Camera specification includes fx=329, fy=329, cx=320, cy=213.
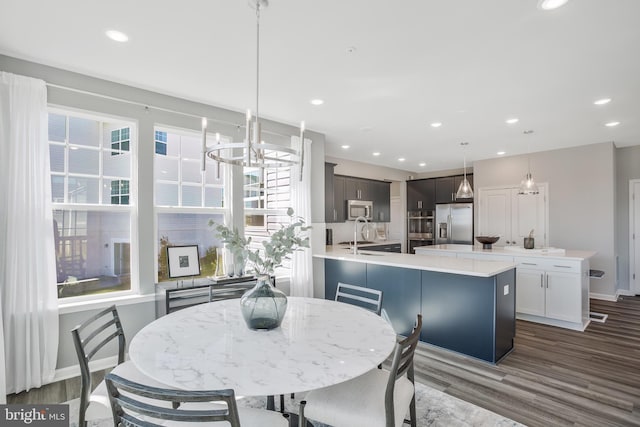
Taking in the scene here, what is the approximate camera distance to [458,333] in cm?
335

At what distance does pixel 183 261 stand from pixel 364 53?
269cm

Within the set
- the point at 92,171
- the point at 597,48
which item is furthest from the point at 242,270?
the point at 597,48

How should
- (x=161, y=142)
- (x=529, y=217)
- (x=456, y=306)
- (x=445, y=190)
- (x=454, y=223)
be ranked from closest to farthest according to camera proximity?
(x=456, y=306)
(x=161, y=142)
(x=529, y=217)
(x=454, y=223)
(x=445, y=190)

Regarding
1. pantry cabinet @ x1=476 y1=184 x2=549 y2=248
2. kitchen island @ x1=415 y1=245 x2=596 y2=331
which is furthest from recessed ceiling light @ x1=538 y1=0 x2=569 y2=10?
pantry cabinet @ x1=476 y1=184 x2=549 y2=248

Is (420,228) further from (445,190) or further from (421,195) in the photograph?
(445,190)

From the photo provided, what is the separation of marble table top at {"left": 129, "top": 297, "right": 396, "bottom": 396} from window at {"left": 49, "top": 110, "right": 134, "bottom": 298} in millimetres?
1451

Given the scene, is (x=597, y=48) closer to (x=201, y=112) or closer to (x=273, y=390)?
(x=273, y=390)

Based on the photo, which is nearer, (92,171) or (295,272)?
(92,171)

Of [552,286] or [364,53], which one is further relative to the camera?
[552,286]

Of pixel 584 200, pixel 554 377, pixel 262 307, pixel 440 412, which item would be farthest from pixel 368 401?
pixel 584 200

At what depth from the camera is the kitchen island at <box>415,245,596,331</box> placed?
13.5 ft

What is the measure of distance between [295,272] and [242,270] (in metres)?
0.83

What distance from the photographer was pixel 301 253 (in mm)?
4359

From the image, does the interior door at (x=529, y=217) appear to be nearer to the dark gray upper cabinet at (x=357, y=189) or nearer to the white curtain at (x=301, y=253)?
the dark gray upper cabinet at (x=357, y=189)
